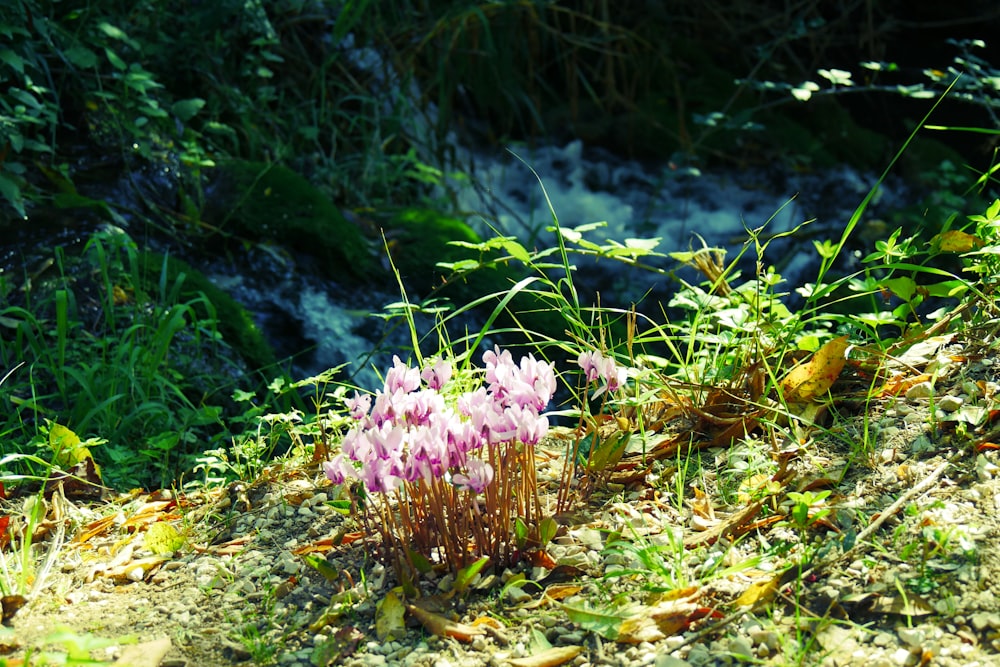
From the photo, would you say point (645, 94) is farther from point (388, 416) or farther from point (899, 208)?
point (388, 416)

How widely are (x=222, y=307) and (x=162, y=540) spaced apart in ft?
4.94

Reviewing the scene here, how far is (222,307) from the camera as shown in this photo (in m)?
3.55

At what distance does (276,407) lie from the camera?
10.1ft

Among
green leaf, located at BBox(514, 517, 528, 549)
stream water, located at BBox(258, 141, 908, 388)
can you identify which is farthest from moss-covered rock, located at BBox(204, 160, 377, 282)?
green leaf, located at BBox(514, 517, 528, 549)

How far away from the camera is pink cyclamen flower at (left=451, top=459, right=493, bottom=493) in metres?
1.78

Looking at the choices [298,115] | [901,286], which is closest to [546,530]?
[901,286]

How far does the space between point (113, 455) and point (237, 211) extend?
1679mm

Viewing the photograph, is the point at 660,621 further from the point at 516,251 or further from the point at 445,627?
the point at 516,251

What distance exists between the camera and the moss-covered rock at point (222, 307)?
346 centimetres

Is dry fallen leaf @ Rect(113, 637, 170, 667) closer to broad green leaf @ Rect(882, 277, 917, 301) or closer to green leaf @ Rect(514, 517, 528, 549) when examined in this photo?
green leaf @ Rect(514, 517, 528, 549)

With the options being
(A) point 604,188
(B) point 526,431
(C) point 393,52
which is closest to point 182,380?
(B) point 526,431

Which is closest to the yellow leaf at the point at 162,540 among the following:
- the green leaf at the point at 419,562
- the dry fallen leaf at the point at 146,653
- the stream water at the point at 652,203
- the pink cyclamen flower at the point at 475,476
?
→ the dry fallen leaf at the point at 146,653

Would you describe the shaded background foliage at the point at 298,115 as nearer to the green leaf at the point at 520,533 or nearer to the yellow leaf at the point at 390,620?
the yellow leaf at the point at 390,620

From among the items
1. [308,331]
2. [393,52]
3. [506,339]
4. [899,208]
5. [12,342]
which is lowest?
[899,208]
